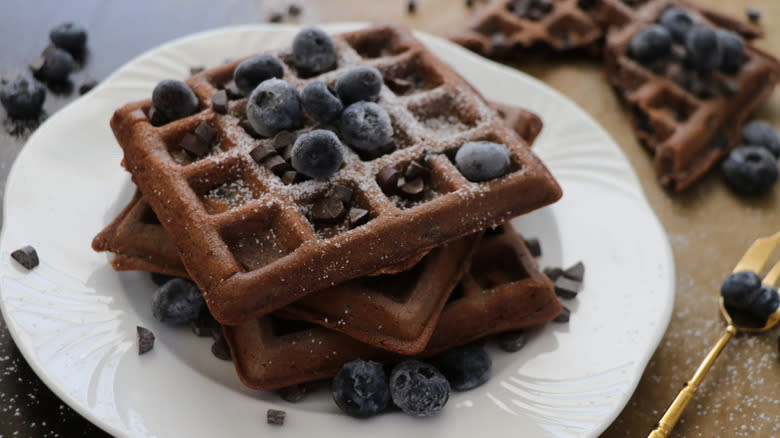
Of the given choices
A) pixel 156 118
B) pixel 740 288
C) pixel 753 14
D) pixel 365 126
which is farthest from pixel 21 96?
pixel 753 14

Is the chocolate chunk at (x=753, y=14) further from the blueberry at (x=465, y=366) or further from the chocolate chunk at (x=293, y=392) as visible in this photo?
the chocolate chunk at (x=293, y=392)

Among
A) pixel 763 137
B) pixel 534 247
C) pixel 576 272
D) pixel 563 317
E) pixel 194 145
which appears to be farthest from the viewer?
pixel 763 137

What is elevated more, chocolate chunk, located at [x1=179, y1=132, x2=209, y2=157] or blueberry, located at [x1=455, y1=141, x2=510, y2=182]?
chocolate chunk, located at [x1=179, y1=132, x2=209, y2=157]

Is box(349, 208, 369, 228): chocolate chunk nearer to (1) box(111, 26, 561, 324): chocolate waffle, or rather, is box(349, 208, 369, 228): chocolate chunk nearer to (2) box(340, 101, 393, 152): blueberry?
(1) box(111, 26, 561, 324): chocolate waffle

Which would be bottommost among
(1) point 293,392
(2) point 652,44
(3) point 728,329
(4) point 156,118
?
(3) point 728,329

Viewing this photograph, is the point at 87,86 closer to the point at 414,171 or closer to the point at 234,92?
the point at 234,92

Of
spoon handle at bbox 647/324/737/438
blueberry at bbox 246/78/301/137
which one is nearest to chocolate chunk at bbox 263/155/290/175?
blueberry at bbox 246/78/301/137

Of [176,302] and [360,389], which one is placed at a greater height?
[176,302]
